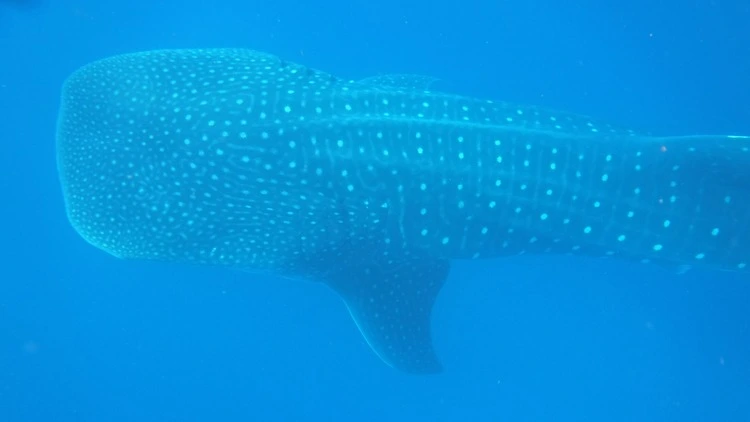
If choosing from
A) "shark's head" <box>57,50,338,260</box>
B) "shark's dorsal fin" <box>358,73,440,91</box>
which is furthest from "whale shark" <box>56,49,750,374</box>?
"shark's dorsal fin" <box>358,73,440,91</box>

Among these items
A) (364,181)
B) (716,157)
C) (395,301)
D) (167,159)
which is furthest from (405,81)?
(716,157)

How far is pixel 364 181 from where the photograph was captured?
A: 3895mm

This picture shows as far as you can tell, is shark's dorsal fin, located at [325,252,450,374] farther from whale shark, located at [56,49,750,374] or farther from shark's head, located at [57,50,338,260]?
shark's head, located at [57,50,338,260]

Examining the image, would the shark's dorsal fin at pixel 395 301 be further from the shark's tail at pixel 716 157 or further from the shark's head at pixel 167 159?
the shark's tail at pixel 716 157

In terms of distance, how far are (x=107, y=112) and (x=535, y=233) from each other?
2933 millimetres

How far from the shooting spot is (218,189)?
12.2 ft

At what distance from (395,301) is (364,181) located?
0.96 m

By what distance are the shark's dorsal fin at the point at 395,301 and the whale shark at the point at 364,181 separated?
0.04 ft

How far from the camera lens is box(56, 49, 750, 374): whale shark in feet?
12.2

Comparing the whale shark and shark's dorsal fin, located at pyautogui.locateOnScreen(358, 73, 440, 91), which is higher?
shark's dorsal fin, located at pyautogui.locateOnScreen(358, 73, 440, 91)

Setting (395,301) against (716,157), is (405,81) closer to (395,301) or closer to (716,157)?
(395,301)

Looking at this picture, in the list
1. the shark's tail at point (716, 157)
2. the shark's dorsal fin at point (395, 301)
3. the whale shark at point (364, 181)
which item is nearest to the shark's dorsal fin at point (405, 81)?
the whale shark at point (364, 181)

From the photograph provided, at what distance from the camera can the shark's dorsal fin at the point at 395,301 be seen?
4.20m

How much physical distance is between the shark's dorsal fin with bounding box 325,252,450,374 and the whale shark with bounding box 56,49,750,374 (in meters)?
0.01
